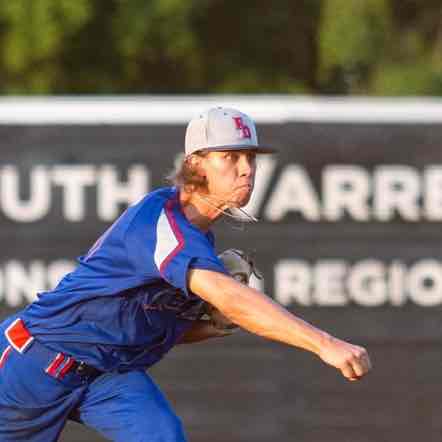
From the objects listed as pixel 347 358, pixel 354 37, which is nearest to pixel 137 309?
pixel 347 358

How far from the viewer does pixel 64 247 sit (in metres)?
7.35

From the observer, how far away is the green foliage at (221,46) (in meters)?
18.3

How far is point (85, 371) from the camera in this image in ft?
16.5

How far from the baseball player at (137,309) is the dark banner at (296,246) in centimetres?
212

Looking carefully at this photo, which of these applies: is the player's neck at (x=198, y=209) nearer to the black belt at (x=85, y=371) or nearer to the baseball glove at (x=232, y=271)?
the baseball glove at (x=232, y=271)

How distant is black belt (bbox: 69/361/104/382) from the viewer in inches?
198

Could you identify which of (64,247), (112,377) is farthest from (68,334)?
(64,247)

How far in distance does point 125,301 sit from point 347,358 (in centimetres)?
90

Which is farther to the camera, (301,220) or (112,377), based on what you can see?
(301,220)

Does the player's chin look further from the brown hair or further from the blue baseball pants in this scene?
the blue baseball pants

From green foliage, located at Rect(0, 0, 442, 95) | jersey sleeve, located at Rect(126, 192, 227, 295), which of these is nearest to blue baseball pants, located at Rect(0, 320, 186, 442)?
jersey sleeve, located at Rect(126, 192, 227, 295)

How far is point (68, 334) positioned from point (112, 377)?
0.20 m

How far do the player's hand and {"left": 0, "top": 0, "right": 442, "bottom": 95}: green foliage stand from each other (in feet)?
44.6

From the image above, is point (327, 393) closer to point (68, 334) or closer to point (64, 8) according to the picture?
point (68, 334)
